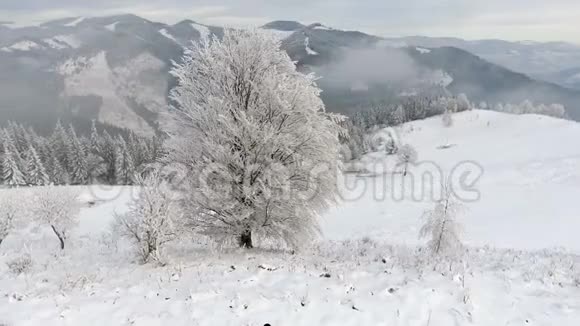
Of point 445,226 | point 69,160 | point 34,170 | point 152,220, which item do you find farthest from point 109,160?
point 445,226

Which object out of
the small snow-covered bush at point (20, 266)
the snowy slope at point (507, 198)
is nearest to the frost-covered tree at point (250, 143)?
the small snow-covered bush at point (20, 266)

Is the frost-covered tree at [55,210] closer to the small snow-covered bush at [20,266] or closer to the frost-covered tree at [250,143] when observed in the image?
the small snow-covered bush at [20,266]

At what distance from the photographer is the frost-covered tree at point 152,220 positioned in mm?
11359

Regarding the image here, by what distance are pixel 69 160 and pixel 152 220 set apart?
77236mm

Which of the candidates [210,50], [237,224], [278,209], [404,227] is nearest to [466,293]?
[278,209]

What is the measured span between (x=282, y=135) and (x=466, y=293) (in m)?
7.08

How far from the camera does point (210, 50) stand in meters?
13.1

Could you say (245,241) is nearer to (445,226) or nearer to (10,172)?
(445,226)

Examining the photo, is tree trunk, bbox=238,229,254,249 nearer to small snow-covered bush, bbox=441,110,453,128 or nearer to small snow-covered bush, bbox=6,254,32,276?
small snow-covered bush, bbox=6,254,32,276

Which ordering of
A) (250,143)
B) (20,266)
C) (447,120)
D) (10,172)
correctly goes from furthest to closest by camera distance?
1. (447,120)
2. (10,172)
3. (250,143)
4. (20,266)

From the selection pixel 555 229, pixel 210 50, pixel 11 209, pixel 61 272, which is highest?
pixel 210 50

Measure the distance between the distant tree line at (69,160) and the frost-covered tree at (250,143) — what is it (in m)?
58.8

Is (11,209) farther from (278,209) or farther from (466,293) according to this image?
(466,293)

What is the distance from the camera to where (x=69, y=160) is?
251 feet
